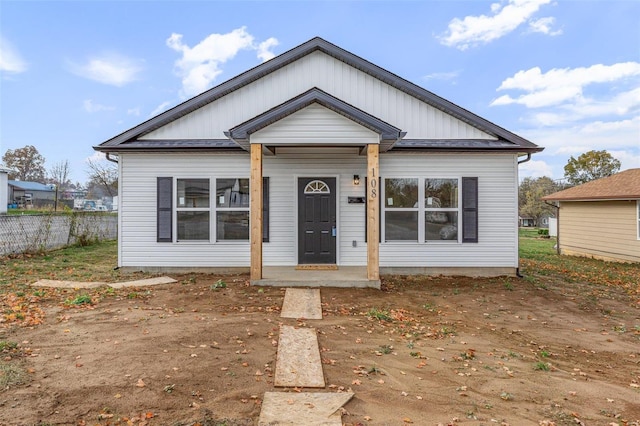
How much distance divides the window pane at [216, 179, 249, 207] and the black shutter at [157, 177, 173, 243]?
1201 mm

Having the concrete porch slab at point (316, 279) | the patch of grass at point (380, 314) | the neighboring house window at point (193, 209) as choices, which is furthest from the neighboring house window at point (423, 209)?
the neighboring house window at point (193, 209)

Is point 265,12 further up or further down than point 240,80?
further up

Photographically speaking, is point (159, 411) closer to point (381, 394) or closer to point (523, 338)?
point (381, 394)

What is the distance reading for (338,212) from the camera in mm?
9211

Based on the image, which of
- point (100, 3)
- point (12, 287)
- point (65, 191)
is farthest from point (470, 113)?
point (65, 191)

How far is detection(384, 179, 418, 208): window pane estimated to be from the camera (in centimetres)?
917

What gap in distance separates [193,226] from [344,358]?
20.8 ft

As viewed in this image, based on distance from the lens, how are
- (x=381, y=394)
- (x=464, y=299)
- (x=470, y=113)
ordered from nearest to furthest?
(x=381, y=394)
(x=464, y=299)
(x=470, y=113)

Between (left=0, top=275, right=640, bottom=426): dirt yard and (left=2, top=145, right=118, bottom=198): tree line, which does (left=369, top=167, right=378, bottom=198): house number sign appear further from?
(left=2, top=145, right=118, bottom=198): tree line

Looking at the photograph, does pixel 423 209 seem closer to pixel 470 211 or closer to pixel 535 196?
pixel 470 211

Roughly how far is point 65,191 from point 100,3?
158 ft

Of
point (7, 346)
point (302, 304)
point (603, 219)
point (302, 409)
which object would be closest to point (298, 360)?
point (302, 409)

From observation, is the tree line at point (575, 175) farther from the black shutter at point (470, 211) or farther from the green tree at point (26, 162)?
the green tree at point (26, 162)

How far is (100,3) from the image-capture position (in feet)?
43.3
